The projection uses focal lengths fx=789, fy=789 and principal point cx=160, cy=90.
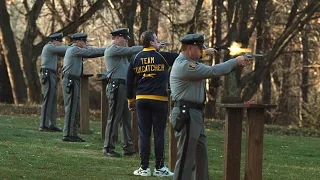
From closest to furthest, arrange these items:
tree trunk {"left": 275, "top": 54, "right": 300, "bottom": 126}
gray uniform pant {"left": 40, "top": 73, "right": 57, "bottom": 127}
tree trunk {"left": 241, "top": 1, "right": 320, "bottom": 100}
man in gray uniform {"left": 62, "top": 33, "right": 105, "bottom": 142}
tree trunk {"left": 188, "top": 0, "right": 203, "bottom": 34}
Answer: man in gray uniform {"left": 62, "top": 33, "right": 105, "bottom": 142} < gray uniform pant {"left": 40, "top": 73, "right": 57, "bottom": 127} < tree trunk {"left": 241, "top": 1, "right": 320, "bottom": 100} < tree trunk {"left": 188, "top": 0, "right": 203, "bottom": 34} < tree trunk {"left": 275, "top": 54, "right": 300, "bottom": 126}

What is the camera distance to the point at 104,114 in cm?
1739

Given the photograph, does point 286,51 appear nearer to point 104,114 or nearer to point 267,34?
point 267,34

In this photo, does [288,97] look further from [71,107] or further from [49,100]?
[71,107]

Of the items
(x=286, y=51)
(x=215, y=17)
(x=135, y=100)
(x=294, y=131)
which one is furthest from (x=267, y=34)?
(x=135, y=100)

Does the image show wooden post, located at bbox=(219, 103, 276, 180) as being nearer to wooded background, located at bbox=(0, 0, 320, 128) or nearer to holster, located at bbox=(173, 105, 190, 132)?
holster, located at bbox=(173, 105, 190, 132)

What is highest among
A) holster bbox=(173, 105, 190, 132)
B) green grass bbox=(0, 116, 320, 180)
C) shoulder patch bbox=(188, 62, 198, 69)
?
shoulder patch bbox=(188, 62, 198, 69)

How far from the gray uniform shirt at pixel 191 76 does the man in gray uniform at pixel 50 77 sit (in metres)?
9.02

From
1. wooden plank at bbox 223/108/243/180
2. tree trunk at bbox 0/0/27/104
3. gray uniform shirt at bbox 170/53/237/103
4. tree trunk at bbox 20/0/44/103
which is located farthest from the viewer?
tree trunk at bbox 0/0/27/104

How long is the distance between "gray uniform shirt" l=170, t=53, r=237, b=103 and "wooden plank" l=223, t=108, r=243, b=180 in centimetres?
49

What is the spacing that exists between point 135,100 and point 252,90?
2075 centimetres

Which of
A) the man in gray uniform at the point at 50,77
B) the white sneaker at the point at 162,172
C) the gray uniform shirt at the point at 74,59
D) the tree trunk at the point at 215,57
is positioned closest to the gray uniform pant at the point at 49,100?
the man in gray uniform at the point at 50,77

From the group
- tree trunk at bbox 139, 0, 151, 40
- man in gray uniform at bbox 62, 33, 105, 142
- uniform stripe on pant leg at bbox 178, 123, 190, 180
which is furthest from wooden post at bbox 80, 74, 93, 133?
tree trunk at bbox 139, 0, 151, 40

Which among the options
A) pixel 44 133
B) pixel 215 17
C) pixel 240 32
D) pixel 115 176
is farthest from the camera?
pixel 215 17

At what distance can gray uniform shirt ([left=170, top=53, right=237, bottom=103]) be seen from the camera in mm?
9539
